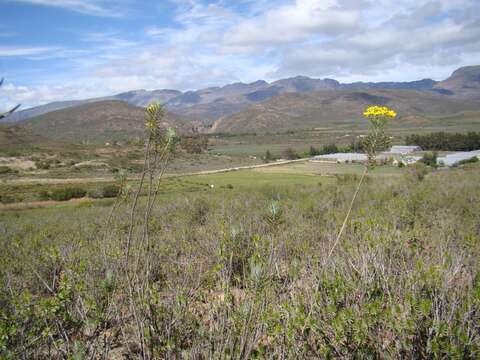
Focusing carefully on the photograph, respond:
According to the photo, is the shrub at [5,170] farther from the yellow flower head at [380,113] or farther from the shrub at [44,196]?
the yellow flower head at [380,113]

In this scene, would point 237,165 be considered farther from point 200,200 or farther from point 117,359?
point 117,359

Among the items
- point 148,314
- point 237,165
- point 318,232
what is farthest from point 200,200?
point 237,165

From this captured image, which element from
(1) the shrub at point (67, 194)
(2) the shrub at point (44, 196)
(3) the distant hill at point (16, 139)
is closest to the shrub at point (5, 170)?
(3) the distant hill at point (16, 139)

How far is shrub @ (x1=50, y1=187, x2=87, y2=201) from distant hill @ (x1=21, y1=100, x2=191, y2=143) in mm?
84398

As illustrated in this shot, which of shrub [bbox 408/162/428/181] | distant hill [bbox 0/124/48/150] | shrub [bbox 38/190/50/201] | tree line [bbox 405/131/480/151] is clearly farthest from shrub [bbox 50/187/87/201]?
tree line [bbox 405/131/480/151]

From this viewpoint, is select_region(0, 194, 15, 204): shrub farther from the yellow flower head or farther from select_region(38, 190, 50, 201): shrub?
the yellow flower head

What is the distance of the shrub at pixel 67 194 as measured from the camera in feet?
162

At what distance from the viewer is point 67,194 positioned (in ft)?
165

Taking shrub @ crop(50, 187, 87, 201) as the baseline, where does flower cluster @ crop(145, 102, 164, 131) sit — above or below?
above

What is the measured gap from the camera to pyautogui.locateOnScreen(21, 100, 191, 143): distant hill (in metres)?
142

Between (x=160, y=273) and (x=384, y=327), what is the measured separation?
4302 mm


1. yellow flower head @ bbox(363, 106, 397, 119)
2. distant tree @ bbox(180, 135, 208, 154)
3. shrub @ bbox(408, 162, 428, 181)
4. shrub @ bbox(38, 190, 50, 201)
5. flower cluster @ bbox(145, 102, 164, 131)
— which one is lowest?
shrub @ bbox(38, 190, 50, 201)

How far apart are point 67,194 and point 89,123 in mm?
121899

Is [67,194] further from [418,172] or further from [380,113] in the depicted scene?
[380,113]
